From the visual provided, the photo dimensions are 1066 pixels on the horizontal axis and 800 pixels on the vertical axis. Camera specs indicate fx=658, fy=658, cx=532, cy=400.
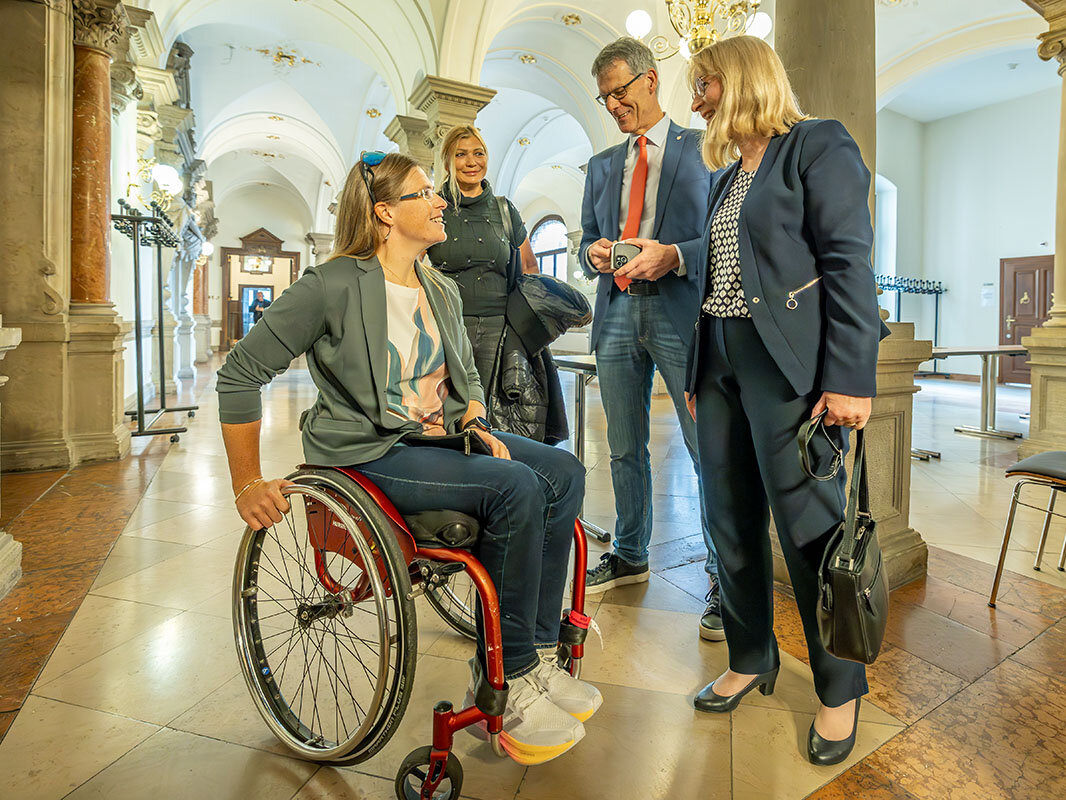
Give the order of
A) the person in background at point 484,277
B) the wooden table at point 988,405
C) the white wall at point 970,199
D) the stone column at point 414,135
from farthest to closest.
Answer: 1. the white wall at point 970,199
2. the stone column at point 414,135
3. the wooden table at point 988,405
4. the person in background at point 484,277

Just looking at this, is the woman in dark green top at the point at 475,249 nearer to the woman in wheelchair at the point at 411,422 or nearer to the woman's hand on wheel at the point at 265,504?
the woman in wheelchair at the point at 411,422

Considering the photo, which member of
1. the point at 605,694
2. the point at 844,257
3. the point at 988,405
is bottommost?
the point at 605,694

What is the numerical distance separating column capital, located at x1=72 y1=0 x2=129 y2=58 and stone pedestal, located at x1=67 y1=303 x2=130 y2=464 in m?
1.87

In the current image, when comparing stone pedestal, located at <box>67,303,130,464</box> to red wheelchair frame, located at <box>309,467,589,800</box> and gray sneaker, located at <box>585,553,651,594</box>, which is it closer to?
gray sneaker, located at <box>585,553,651,594</box>

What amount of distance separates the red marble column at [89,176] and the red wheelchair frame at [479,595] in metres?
4.48

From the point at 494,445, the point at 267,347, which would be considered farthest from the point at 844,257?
the point at 267,347

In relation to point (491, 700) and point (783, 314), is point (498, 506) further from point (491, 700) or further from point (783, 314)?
point (783, 314)

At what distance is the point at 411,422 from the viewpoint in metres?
1.46

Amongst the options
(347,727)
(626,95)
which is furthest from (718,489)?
(626,95)

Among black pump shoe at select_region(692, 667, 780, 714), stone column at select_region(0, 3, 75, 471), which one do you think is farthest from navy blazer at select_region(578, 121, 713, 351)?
stone column at select_region(0, 3, 75, 471)

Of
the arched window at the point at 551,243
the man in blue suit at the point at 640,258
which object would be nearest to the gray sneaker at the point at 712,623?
the man in blue suit at the point at 640,258

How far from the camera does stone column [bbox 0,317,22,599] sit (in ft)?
7.51

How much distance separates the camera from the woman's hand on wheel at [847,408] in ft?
4.46

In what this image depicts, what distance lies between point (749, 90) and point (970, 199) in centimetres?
1661
